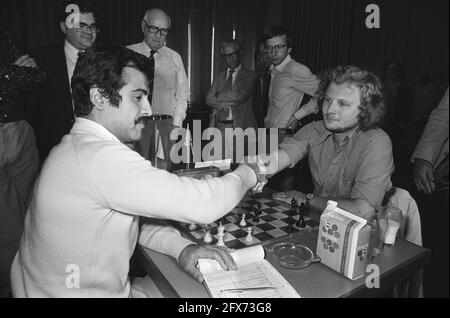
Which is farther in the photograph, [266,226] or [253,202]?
[253,202]

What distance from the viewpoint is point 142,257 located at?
4.12 ft

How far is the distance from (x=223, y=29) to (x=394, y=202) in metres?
5.49

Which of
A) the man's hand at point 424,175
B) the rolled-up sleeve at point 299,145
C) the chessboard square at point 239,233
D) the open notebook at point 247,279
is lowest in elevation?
the chessboard square at point 239,233

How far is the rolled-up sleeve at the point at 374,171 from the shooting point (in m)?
1.67

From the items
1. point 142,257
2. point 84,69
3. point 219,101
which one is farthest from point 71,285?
point 219,101

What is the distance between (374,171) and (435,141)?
1.65ft

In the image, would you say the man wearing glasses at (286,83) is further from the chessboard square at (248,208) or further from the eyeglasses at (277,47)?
the chessboard square at (248,208)

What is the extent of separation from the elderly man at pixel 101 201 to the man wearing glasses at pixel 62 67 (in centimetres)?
145

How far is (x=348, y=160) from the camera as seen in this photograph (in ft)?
6.11

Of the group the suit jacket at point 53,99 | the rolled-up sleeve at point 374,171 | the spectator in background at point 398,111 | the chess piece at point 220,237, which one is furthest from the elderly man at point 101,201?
the spectator in background at point 398,111

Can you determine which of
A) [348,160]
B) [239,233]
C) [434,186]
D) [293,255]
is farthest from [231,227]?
[434,186]

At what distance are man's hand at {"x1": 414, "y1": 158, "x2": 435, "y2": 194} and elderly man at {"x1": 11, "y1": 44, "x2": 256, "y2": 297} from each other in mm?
1226

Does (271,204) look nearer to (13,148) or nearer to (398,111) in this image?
(13,148)

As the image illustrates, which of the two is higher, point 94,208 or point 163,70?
point 163,70
